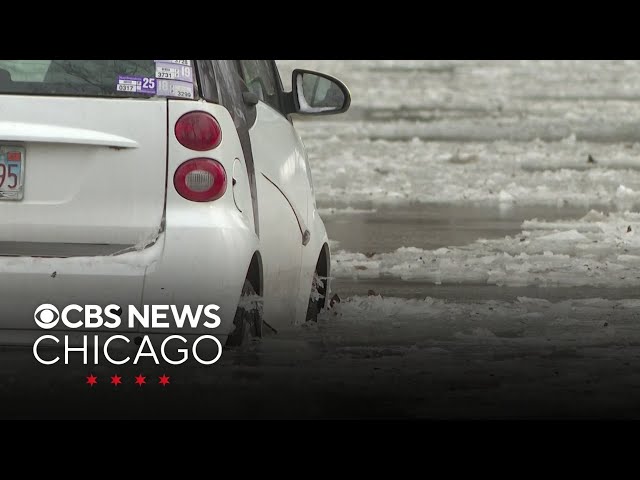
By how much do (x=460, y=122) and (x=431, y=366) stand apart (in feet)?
46.9

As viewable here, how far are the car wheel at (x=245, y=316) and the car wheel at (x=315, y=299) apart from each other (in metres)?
1.14

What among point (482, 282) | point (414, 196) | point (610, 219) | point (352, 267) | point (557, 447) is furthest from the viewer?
point (414, 196)

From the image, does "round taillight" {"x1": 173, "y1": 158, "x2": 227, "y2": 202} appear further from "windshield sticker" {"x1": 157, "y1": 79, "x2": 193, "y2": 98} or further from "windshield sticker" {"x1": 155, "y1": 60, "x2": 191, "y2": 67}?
"windshield sticker" {"x1": 155, "y1": 60, "x2": 191, "y2": 67}

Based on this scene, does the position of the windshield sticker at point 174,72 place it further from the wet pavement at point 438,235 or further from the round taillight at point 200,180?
the wet pavement at point 438,235

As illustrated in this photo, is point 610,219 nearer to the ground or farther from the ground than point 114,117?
nearer to the ground

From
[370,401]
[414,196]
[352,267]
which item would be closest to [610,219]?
[414,196]

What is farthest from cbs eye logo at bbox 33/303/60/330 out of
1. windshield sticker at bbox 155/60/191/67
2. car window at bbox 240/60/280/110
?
car window at bbox 240/60/280/110

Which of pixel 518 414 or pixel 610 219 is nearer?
pixel 518 414

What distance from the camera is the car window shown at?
6.34 m

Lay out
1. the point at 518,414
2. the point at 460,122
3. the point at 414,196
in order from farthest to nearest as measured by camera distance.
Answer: the point at 460,122, the point at 414,196, the point at 518,414

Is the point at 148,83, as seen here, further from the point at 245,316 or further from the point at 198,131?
the point at 245,316

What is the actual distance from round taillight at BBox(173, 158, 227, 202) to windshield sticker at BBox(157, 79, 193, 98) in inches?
9.6

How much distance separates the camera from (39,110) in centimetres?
527

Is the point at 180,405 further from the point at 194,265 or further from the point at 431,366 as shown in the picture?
the point at 431,366
